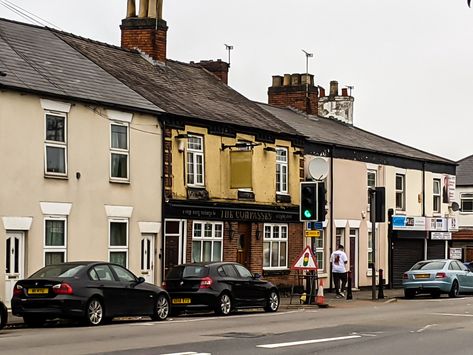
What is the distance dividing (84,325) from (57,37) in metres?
14.1

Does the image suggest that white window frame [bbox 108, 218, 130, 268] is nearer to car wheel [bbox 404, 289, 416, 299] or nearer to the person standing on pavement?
the person standing on pavement

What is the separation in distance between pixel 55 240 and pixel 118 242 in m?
2.69

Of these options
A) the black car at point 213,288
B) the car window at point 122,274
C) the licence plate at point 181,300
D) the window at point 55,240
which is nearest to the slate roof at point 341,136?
the black car at point 213,288

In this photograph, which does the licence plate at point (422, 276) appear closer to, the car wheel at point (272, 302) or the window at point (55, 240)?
the car wheel at point (272, 302)

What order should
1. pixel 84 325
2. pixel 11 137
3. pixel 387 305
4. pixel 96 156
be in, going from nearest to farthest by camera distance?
1. pixel 84 325
2. pixel 11 137
3. pixel 96 156
4. pixel 387 305

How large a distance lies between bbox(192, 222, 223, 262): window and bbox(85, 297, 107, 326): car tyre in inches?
428

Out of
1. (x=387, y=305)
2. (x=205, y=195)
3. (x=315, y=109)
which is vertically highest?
(x=315, y=109)

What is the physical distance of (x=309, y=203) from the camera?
2945cm

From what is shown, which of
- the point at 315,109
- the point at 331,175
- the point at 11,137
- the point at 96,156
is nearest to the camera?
the point at 11,137

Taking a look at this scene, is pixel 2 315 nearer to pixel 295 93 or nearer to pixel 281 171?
pixel 281 171

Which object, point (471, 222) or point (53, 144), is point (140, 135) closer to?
point (53, 144)

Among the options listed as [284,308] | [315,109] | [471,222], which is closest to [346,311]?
[284,308]

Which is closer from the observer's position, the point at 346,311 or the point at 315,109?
the point at 346,311

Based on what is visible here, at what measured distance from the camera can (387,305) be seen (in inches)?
1264
